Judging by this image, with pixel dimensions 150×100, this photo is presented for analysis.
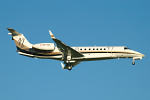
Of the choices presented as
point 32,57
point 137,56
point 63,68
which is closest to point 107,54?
point 137,56

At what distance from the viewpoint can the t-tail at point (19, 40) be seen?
48.2 metres

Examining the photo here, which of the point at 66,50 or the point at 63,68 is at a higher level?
the point at 66,50

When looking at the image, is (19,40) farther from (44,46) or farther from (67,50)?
(67,50)

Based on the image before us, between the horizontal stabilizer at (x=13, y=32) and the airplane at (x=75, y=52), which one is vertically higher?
the horizontal stabilizer at (x=13, y=32)

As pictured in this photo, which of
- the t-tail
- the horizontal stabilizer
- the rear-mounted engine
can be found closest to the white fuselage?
the rear-mounted engine

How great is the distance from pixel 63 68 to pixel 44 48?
20.2 feet

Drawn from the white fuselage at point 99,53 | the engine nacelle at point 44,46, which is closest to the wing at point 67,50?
the white fuselage at point 99,53

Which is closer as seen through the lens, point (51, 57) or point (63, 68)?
point (51, 57)

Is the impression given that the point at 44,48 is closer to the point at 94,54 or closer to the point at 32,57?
the point at 32,57

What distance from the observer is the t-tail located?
48191mm

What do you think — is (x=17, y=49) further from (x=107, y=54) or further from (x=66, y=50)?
(x=107, y=54)

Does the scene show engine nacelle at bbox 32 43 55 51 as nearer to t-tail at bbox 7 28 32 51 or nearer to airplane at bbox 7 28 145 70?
airplane at bbox 7 28 145 70

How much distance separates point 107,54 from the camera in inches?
1828

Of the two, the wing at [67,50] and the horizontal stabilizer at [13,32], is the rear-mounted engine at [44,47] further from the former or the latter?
the horizontal stabilizer at [13,32]
